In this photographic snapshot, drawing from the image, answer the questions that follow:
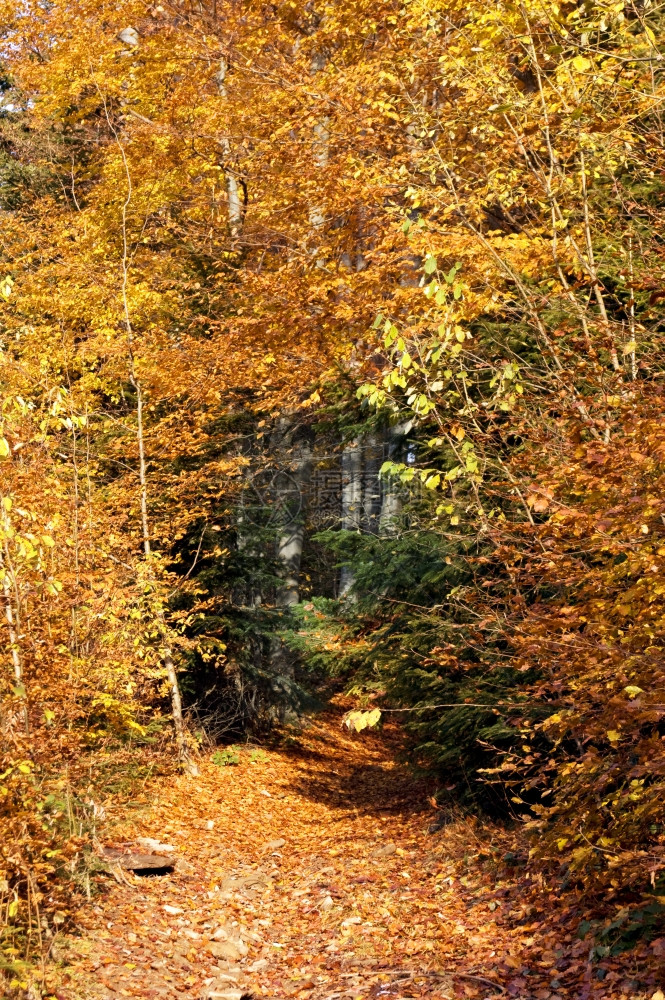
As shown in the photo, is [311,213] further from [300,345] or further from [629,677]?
[629,677]

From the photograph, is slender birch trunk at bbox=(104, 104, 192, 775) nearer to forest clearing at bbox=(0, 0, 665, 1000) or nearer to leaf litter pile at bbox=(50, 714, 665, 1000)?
forest clearing at bbox=(0, 0, 665, 1000)

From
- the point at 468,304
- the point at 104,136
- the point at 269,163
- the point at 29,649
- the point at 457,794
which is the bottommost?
the point at 457,794

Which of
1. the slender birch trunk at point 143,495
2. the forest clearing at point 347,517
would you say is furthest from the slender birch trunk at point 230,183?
the slender birch trunk at point 143,495

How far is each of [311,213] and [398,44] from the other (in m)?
3.16

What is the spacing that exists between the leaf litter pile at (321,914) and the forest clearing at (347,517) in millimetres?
48

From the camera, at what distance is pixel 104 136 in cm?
2094

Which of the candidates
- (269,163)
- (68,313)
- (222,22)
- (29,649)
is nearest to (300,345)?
(269,163)

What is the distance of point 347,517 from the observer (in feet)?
41.1

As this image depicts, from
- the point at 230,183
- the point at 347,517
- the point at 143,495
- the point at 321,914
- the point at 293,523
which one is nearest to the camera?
the point at 321,914

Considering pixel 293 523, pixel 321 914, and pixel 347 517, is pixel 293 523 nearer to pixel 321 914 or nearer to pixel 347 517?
pixel 347 517

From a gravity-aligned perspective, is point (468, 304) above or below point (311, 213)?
below

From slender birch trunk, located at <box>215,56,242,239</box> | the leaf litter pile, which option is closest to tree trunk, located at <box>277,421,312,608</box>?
slender birch trunk, located at <box>215,56,242,239</box>

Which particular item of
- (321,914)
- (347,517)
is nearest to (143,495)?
(347,517)

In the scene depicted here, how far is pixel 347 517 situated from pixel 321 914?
198 inches
